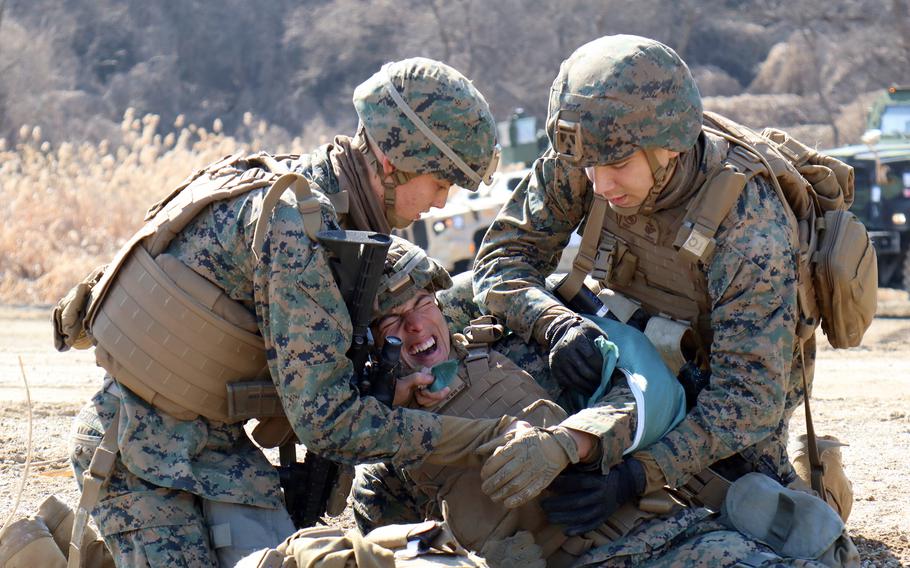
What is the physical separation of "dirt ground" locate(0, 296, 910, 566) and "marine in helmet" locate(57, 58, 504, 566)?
72.0 inches

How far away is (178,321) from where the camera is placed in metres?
3.60

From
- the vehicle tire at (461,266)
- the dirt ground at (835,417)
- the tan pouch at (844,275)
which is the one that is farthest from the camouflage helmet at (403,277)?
the vehicle tire at (461,266)

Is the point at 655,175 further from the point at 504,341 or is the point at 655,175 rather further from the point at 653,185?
the point at 504,341

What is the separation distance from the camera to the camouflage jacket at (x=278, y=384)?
3.53 meters

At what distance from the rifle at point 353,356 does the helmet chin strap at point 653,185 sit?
3.27 feet

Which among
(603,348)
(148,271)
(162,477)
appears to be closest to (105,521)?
(162,477)

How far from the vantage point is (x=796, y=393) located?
469 cm

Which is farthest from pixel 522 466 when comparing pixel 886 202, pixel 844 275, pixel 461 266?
pixel 886 202

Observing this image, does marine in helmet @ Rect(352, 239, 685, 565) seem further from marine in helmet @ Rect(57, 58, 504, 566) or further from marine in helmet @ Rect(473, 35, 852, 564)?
marine in helmet @ Rect(57, 58, 504, 566)

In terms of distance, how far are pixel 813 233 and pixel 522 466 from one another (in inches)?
56.0

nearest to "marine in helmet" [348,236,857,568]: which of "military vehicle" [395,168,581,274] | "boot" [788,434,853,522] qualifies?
"boot" [788,434,853,522]

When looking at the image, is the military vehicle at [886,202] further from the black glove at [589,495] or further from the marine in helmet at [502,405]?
the black glove at [589,495]

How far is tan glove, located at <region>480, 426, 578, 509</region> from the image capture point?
371 centimetres

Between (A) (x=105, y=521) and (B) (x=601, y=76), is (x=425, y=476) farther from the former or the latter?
(B) (x=601, y=76)
